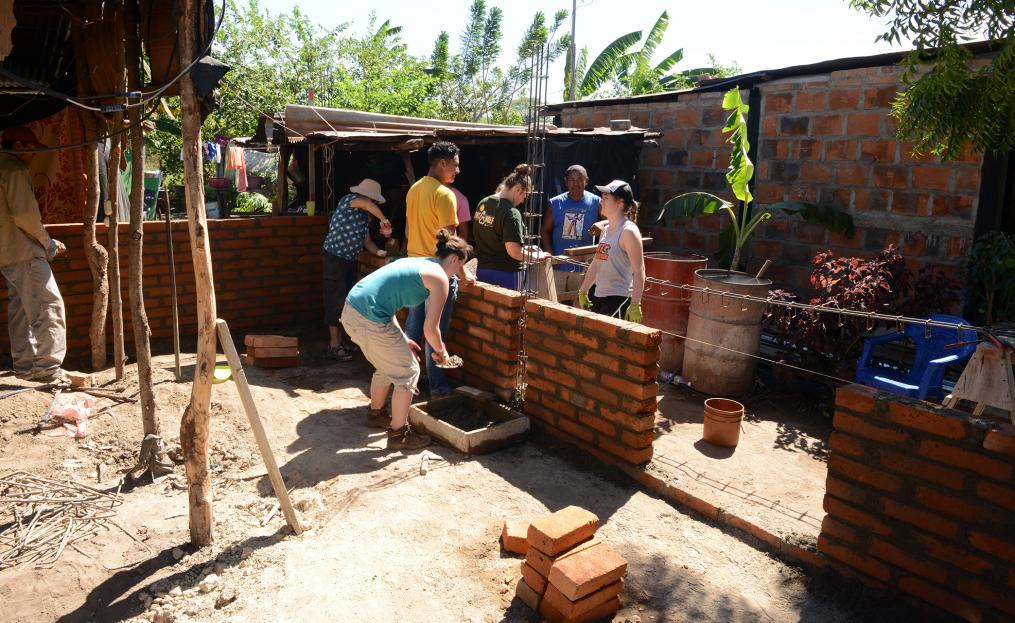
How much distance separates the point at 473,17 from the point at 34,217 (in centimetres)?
2634

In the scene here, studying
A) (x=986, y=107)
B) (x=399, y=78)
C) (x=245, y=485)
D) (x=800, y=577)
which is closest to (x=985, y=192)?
(x=986, y=107)

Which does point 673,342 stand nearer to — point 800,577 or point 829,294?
point 829,294

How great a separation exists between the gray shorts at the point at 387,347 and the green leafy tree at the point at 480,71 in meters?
24.1

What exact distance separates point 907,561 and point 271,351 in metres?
5.47

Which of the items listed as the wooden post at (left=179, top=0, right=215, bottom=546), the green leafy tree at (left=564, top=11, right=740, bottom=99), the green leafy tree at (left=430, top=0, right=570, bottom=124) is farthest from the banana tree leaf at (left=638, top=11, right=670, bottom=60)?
the wooden post at (left=179, top=0, right=215, bottom=546)

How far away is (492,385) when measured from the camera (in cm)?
579

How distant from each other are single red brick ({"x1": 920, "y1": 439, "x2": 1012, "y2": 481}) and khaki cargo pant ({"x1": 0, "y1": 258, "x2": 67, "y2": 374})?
249 inches

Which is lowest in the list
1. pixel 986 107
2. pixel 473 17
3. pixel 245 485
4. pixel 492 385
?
pixel 245 485

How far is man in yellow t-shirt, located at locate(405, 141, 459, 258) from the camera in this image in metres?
6.29

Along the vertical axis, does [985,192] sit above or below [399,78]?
below

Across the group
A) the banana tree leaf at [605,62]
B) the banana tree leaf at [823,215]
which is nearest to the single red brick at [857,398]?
the banana tree leaf at [823,215]

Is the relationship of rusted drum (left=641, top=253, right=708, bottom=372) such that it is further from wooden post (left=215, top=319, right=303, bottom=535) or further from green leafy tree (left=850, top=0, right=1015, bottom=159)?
wooden post (left=215, top=319, right=303, bottom=535)

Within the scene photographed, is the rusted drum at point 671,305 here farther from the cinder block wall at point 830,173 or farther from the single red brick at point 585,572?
the single red brick at point 585,572

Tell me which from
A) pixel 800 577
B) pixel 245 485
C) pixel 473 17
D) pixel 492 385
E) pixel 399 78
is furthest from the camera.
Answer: pixel 473 17
